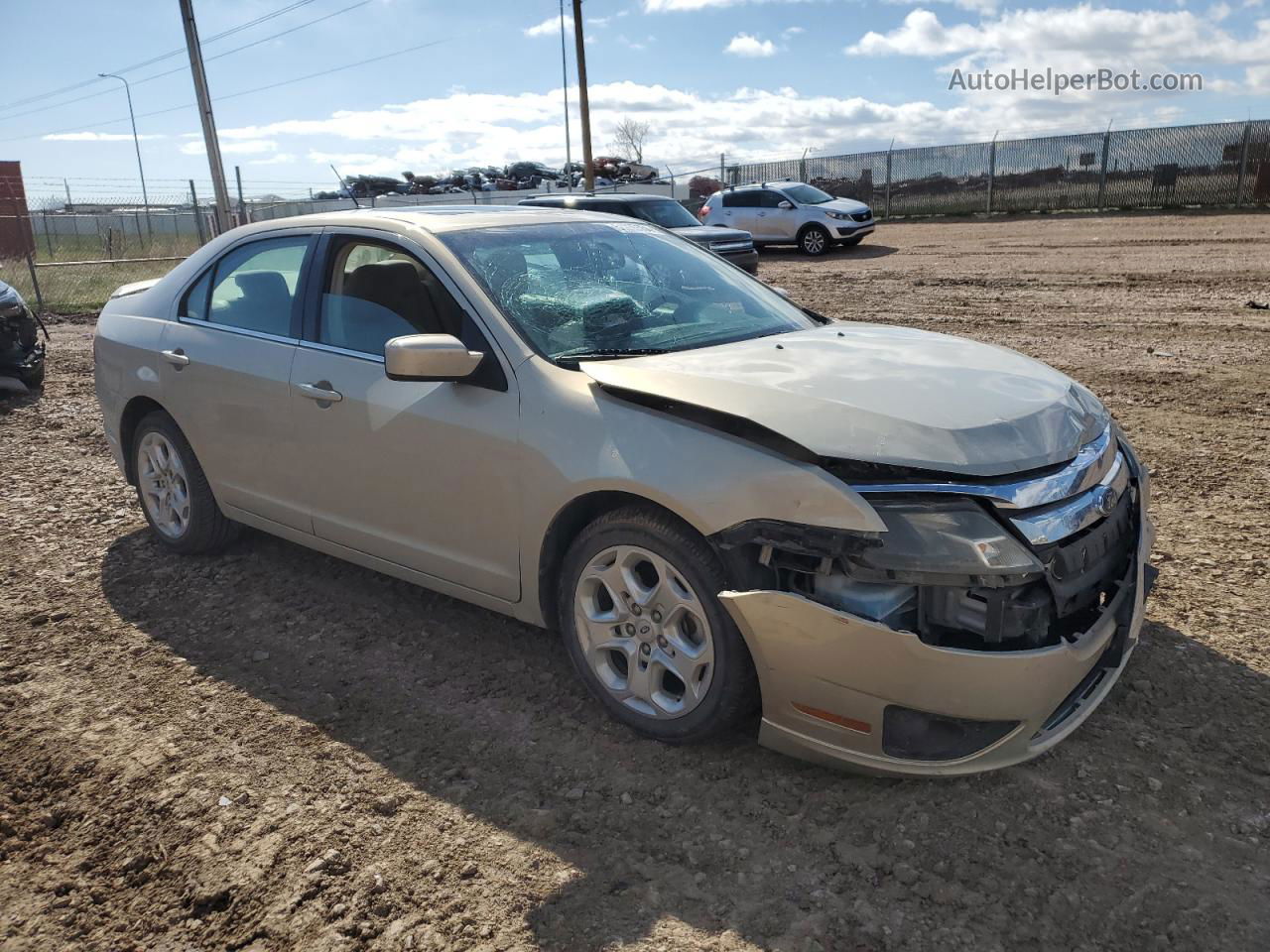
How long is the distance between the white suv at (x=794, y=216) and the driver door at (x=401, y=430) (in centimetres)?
1916

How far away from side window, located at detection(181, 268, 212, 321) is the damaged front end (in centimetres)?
309

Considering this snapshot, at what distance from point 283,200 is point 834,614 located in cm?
3568

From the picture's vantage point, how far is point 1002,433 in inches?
111

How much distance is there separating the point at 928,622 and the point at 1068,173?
96.8 feet

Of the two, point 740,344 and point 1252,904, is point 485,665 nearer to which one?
point 740,344

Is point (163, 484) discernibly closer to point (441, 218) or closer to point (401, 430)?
point (401, 430)

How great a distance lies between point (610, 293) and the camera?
382cm

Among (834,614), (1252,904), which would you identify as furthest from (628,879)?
(1252,904)

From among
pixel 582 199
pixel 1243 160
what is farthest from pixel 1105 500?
pixel 1243 160

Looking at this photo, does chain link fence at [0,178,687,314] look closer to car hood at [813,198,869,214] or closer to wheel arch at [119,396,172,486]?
wheel arch at [119,396,172,486]

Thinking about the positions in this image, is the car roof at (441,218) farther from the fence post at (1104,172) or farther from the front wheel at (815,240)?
the fence post at (1104,172)

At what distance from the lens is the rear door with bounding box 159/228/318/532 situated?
4.17 metres

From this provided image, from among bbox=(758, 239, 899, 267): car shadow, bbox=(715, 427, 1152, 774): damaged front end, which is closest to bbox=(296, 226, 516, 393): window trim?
bbox=(715, 427, 1152, 774): damaged front end

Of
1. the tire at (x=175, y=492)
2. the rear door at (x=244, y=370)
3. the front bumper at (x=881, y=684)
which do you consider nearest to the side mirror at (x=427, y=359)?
the rear door at (x=244, y=370)
